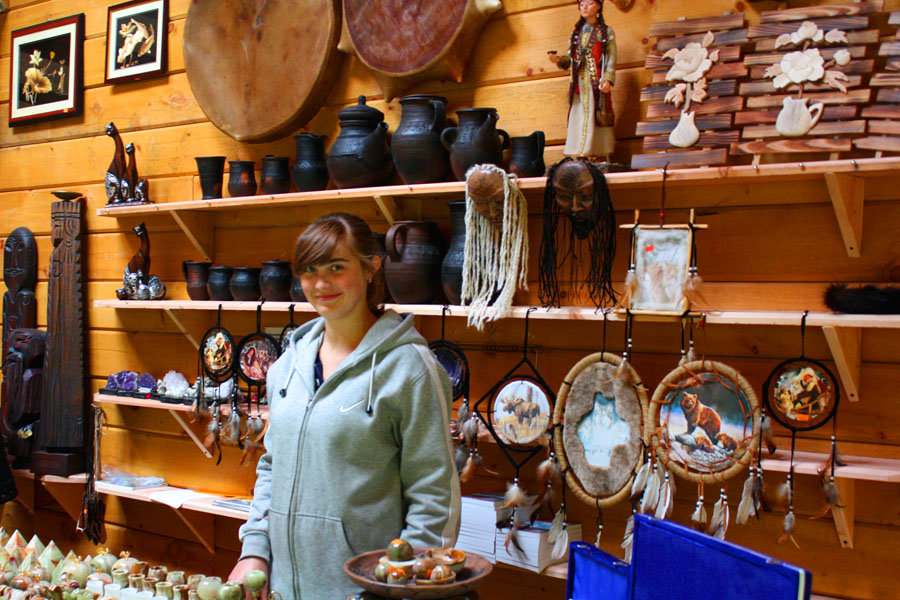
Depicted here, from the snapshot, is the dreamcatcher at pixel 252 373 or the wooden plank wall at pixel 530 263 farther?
the dreamcatcher at pixel 252 373

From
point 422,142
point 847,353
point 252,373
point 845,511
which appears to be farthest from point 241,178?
point 845,511

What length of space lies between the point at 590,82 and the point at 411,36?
1.93 ft

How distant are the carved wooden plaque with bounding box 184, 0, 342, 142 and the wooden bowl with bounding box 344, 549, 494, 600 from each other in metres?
1.59

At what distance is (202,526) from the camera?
110 inches

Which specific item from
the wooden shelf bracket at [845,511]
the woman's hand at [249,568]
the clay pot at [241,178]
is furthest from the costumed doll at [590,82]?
the woman's hand at [249,568]

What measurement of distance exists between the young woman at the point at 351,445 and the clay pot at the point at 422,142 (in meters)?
0.63

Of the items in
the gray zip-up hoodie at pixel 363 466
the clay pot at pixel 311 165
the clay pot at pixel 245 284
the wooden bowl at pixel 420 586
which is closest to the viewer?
the wooden bowl at pixel 420 586

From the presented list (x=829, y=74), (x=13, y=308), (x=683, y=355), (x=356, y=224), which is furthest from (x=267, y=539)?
(x=13, y=308)

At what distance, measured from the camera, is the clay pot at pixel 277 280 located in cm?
245

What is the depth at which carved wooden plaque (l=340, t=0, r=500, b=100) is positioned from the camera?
2.24 metres

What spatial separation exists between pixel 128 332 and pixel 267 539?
167cm

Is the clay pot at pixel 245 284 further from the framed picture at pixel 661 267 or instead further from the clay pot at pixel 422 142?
the framed picture at pixel 661 267

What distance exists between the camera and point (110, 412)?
3.12 meters

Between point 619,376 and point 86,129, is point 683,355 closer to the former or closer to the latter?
point 619,376
